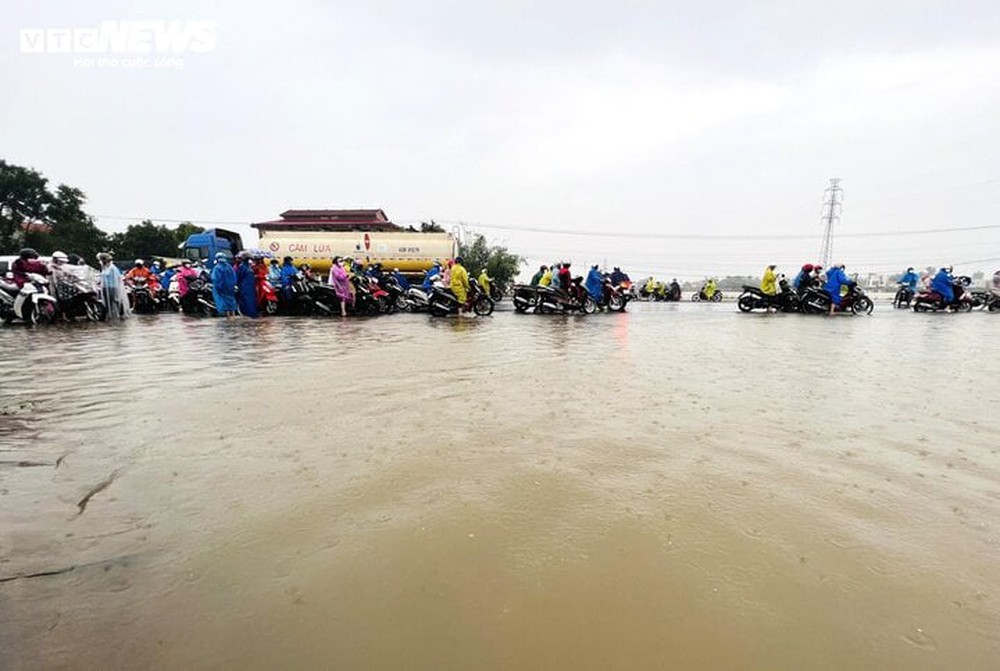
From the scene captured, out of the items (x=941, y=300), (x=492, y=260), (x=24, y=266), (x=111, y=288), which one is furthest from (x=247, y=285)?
(x=492, y=260)

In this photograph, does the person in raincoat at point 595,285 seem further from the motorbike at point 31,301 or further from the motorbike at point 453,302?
the motorbike at point 31,301

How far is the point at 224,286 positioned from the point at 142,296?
15.7 ft

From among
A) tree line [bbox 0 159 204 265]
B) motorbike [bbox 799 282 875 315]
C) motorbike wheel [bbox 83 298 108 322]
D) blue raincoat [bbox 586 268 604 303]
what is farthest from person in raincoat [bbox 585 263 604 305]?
tree line [bbox 0 159 204 265]

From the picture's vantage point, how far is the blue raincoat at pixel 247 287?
12133 millimetres

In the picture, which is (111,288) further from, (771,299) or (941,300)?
(941,300)

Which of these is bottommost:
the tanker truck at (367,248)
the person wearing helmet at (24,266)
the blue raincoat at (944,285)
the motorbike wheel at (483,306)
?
the motorbike wheel at (483,306)

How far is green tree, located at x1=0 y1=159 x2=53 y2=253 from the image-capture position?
3872 centimetres

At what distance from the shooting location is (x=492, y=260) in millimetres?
48281

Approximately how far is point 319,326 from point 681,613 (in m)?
9.96

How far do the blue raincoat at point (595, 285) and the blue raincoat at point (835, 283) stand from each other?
6706 mm

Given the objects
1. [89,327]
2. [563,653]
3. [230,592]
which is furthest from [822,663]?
[89,327]

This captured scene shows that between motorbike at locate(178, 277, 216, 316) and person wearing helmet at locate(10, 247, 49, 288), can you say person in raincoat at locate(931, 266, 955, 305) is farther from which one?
person wearing helmet at locate(10, 247, 49, 288)

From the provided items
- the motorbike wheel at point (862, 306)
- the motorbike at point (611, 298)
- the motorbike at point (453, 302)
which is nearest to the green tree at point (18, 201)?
the motorbike at point (453, 302)

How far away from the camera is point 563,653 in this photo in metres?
1.44
